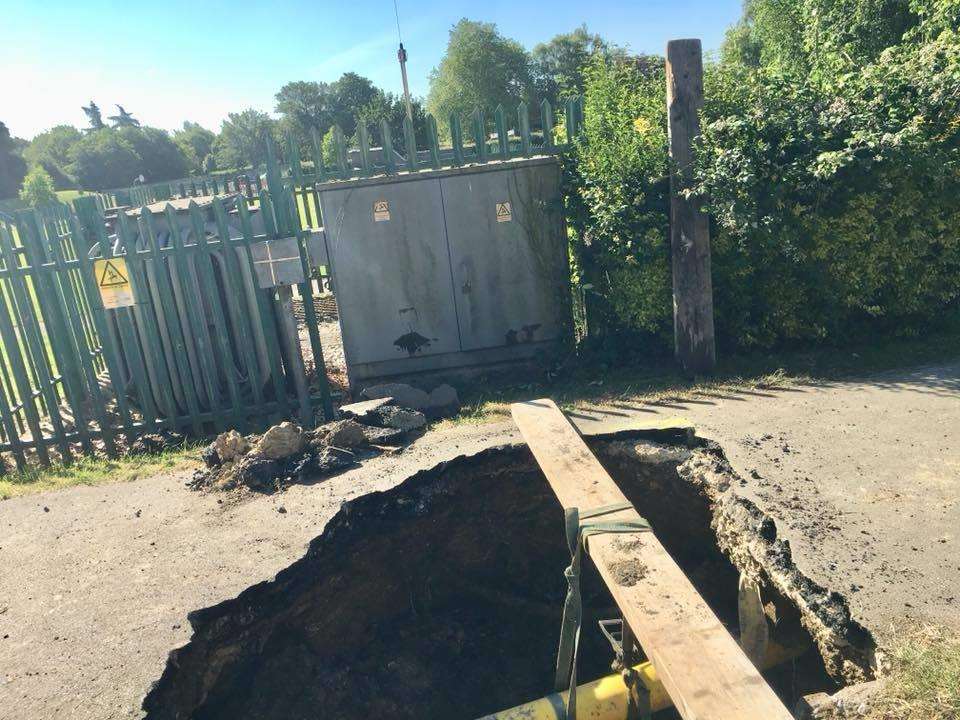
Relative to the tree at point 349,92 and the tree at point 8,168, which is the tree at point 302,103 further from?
the tree at point 8,168

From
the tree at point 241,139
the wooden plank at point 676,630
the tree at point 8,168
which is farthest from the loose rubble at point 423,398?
the tree at point 241,139

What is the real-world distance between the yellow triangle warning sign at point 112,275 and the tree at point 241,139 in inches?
4235

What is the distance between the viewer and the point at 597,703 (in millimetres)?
2930

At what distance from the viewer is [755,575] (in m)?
3.54

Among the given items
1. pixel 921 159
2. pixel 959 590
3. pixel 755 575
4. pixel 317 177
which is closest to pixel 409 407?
pixel 317 177

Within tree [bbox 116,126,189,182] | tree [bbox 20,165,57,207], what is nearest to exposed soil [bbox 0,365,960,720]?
tree [bbox 20,165,57,207]

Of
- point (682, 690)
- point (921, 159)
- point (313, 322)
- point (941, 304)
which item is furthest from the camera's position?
point (941, 304)

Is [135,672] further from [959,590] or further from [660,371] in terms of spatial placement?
[660,371]

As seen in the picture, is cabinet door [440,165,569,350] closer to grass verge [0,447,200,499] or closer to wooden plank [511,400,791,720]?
grass verge [0,447,200,499]

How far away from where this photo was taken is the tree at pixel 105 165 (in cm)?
7962

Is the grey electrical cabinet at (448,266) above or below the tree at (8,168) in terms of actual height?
below

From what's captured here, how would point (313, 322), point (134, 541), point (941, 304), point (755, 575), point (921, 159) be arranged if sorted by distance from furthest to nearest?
1. point (941, 304)
2. point (313, 322)
3. point (921, 159)
4. point (134, 541)
5. point (755, 575)

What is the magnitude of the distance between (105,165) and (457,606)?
9014 cm

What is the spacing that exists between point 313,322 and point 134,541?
8.79 feet
